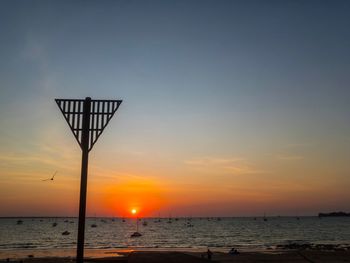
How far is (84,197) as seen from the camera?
11867 millimetres

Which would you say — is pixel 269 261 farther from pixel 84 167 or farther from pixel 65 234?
pixel 65 234

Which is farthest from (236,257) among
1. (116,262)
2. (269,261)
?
(116,262)

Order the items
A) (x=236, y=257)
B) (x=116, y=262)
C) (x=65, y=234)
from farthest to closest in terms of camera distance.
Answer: (x=65, y=234) → (x=236, y=257) → (x=116, y=262)

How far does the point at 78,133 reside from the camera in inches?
471

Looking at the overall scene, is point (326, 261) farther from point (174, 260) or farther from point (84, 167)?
point (84, 167)

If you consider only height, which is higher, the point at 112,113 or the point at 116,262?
the point at 112,113

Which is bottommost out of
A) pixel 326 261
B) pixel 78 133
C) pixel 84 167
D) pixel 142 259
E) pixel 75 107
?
pixel 326 261

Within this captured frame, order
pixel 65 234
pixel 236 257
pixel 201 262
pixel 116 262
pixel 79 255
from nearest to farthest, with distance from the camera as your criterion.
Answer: pixel 79 255 → pixel 201 262 → pixel 116 262 → pixel 236 257 → pixel 65 234

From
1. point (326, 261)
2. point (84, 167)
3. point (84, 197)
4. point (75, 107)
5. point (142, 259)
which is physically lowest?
point (326, 261)

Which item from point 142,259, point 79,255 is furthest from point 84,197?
point 142,259

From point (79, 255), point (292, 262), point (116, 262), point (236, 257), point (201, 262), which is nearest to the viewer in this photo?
point (79, 255)

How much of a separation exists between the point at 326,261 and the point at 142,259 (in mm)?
33186

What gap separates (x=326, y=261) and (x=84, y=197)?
40742mm

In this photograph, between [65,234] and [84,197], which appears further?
[65,234]
